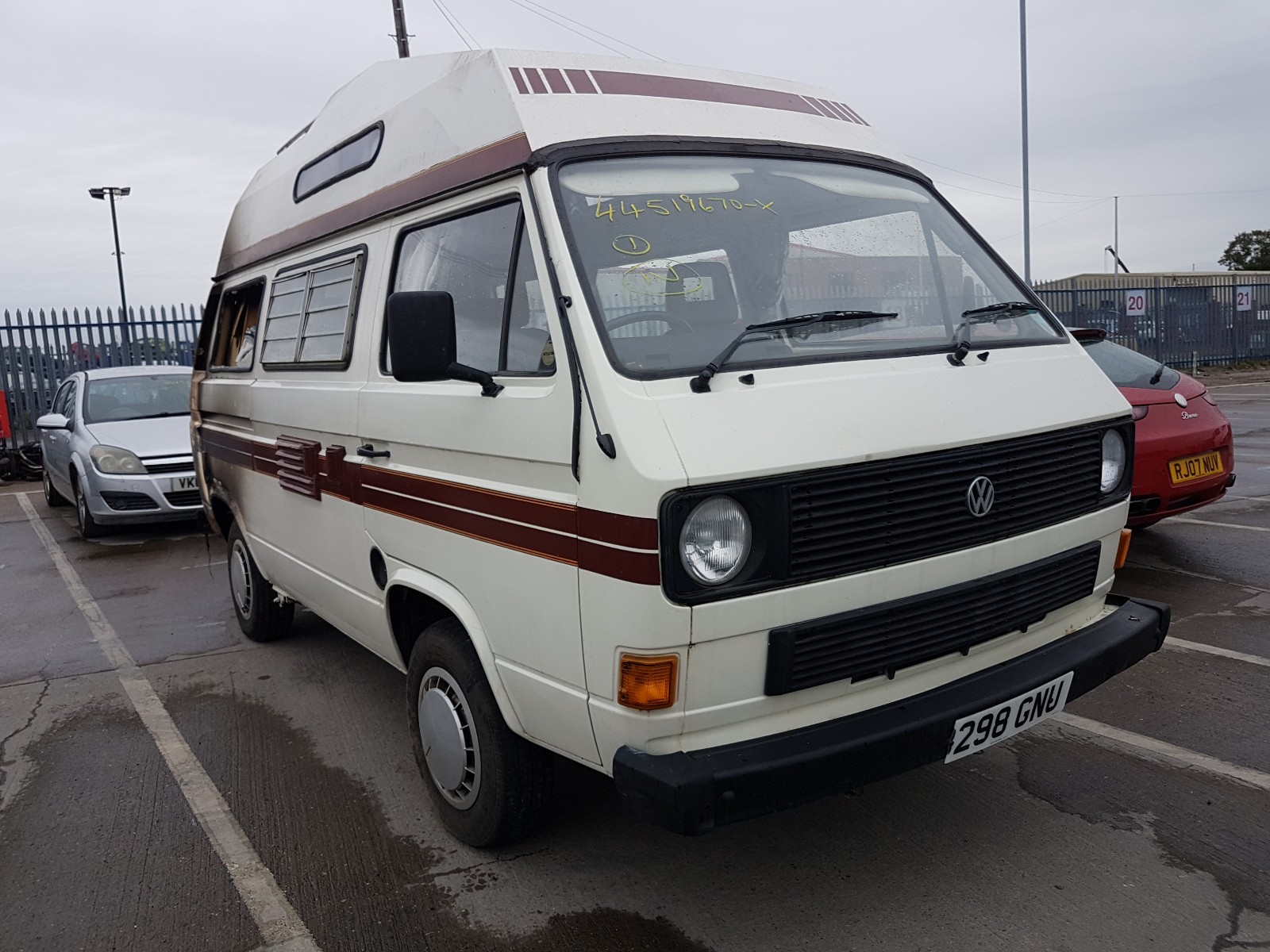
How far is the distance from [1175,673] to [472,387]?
3499 mm

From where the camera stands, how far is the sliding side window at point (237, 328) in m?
5.44

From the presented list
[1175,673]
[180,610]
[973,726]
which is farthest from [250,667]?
[1175,673]

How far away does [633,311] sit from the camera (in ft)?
9.36

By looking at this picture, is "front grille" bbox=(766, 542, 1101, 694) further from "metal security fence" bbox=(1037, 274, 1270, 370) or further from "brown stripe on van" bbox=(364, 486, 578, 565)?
"metal security fence" bbox=(1037, 274, 1270, 370)

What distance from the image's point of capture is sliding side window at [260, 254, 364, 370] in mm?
4090

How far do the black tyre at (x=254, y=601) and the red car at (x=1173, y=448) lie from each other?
4.91m

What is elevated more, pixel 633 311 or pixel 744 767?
pixel 633 311

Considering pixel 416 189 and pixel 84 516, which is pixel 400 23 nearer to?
pixel 84 516

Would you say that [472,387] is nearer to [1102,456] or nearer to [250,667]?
[1102,456]

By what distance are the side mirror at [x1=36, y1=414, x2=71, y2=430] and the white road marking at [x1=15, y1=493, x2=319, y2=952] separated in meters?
4.77

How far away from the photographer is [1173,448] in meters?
6.09

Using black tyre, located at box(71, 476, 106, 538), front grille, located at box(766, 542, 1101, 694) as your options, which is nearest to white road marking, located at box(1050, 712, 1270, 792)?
front grille, located at box(766, 542, 1101, 694)

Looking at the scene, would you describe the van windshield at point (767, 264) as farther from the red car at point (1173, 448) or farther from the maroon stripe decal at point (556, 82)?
the red car at point (1173, 448)

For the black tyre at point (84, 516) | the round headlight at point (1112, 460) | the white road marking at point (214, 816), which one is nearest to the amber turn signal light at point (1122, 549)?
the round headlight at point (1112, 460)
